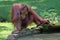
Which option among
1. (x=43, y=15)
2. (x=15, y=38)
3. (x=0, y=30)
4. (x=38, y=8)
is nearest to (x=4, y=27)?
(x=0, y=30)

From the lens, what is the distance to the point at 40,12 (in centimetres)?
514

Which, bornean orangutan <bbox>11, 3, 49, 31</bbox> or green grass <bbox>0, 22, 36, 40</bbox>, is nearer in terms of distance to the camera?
bornean orangutan <bbox>11, 3, 49, 31</bbox>

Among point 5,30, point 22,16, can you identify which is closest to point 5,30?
point 5,30

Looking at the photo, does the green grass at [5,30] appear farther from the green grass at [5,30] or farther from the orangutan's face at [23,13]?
the orangutan's face at [23,13]

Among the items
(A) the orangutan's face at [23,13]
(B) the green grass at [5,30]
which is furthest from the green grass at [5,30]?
(A) the orangutan's face at [23,13]

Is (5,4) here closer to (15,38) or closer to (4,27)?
(4,27)

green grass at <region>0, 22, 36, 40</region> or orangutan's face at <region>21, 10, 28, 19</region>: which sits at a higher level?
orangutan's face at <region>21, 10, 28, 19</region>

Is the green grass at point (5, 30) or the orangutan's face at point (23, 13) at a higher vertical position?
the orangutan's face at point (23, 13)

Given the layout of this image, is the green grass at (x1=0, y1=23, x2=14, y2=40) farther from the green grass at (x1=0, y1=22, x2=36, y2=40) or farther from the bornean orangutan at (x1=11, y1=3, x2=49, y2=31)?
the bornean orangutan at (x1=11, y1=3, x2=49, y2=31)

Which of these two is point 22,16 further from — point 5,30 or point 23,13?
point 5,30

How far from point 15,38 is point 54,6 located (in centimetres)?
280

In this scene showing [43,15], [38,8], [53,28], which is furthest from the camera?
[38,8]

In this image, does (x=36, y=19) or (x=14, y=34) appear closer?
(x=14, y=34)

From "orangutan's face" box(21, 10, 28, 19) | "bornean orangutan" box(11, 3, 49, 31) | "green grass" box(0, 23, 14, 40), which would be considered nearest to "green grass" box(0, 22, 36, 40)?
"green grass" box(0, 23, 14, 40)
